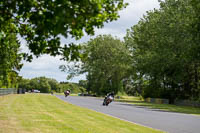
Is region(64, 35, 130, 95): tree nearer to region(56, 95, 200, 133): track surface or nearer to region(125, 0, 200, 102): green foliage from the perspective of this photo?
region(125, 0, 200, 102): green foliage

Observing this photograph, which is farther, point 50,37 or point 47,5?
point 50,37

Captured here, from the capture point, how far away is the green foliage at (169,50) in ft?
145

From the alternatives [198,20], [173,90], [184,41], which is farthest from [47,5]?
[173,90]

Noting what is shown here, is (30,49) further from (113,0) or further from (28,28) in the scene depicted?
(113,0)

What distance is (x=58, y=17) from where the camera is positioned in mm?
5496

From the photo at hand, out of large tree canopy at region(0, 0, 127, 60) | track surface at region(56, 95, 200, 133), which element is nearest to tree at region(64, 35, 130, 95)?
track surface at region(56, 95, 200, 133)

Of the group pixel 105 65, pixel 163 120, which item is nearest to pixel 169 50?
pixel 163 120

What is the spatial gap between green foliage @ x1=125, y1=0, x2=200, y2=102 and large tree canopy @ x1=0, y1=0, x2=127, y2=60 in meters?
33.2

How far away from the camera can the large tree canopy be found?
18.8 ft

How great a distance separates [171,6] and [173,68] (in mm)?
10461

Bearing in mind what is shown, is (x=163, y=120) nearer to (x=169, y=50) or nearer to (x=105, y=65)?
(x=169, y=50)

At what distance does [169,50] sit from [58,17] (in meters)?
43.6

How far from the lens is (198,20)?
37.8 meters

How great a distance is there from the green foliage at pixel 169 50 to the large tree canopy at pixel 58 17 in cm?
3321
